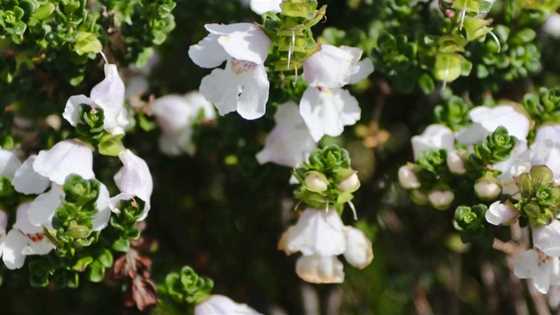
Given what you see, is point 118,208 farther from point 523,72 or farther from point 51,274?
point 523,72

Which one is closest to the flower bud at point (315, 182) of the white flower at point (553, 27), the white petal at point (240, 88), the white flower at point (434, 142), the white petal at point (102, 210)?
the white petal at point (240, 88)

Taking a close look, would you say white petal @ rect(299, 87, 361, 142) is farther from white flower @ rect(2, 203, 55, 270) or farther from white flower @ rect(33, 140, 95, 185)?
white flower @ rect(2, 203, 55, 270)

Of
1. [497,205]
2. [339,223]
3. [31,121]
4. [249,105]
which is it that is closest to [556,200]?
[497,205]

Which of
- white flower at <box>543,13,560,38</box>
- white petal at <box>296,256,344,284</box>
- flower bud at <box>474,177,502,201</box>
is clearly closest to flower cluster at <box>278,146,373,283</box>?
white petal at <box>296,256,344,284</box>

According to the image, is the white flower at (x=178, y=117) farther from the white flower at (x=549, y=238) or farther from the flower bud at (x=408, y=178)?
the white flower at (x=549, y=238)

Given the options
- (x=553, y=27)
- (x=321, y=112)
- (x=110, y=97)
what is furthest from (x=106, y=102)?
(x=553, y=27)
